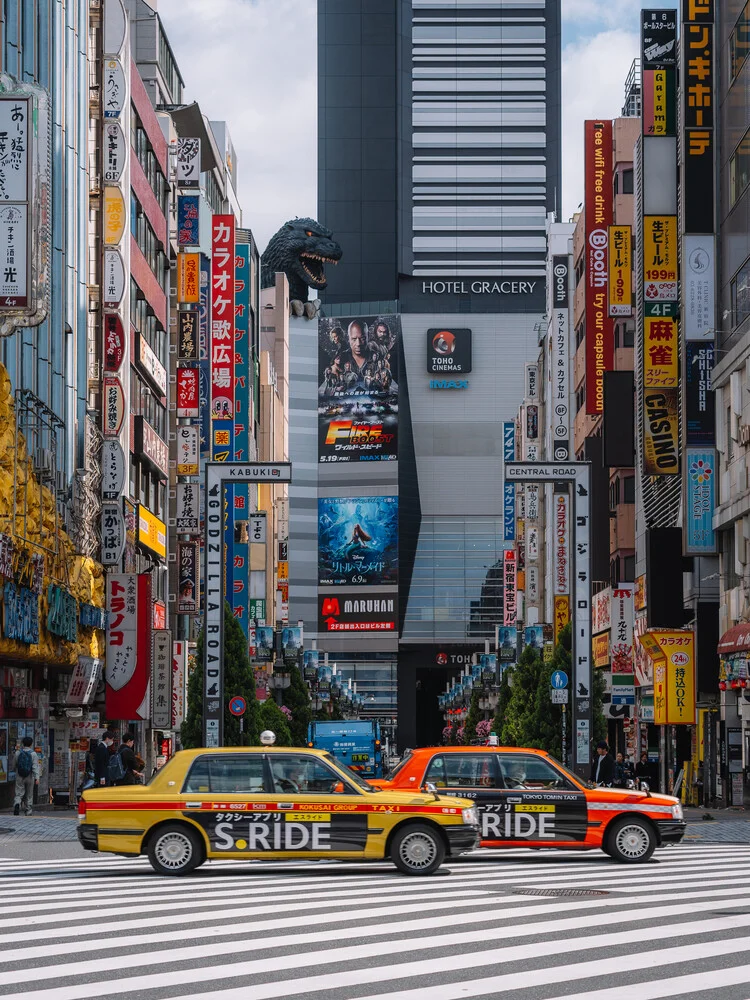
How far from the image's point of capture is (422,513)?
173 meters

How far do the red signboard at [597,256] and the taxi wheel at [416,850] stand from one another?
143 feet

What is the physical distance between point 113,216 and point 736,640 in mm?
23752

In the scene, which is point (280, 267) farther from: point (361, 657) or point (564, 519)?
point (564, 519)

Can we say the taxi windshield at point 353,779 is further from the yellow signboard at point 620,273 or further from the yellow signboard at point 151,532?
the yellow signboard at point 620,273

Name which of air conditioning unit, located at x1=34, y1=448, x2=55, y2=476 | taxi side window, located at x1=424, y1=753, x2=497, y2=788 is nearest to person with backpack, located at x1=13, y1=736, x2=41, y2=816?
air conditioning unit, located at x1=34, y1=448, x2=55, y2=476

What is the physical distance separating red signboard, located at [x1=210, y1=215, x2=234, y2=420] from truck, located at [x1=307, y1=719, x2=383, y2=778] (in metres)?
15.4

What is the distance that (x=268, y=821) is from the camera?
765 inches

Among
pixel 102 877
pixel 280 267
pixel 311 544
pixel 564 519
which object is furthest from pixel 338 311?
pixel 102 877

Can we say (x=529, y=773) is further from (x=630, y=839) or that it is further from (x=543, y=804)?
(x=630, y=839)

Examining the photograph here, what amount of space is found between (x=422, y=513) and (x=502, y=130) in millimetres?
41907

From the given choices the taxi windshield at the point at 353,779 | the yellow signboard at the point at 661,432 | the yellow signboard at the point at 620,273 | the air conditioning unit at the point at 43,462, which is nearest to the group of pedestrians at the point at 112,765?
the air conditioning unit at the point at 43,462

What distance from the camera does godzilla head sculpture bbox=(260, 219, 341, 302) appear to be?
520 feet

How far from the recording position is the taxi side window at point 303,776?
19.6 metres

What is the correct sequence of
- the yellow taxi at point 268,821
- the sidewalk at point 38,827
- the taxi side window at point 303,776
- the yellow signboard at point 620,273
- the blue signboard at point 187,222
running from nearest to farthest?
the yellow taxi at point 268,821, the taxi side window at point 303,776, the sidewalk at point 38,827, the yellow signboard at point 620,273, the blue signboard at point 187,222
